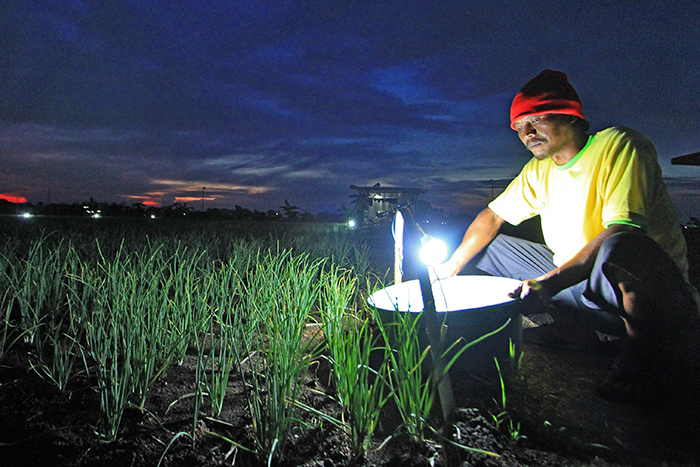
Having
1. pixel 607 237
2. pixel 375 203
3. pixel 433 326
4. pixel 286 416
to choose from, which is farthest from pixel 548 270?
pixel 375 203

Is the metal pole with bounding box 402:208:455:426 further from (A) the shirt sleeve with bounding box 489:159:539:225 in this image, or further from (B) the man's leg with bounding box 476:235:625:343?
(A) the shirt sleeve with bounding box 489:159:539:225

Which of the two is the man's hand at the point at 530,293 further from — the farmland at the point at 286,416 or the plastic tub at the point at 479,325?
the farmland at the point at 286,416

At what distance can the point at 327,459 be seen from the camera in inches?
38.7

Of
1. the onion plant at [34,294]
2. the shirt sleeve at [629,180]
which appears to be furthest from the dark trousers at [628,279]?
the onion plant at [34,294]

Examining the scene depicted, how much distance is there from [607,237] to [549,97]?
62cm

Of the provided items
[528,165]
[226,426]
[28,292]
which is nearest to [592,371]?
[528,165]

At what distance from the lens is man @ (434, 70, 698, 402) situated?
1361 millimetres

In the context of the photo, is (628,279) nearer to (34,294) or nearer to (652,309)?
(652,309)

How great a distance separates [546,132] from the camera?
5.40ft

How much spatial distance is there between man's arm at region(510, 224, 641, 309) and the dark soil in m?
0.32

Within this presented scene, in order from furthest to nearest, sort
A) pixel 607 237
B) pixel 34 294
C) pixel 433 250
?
pixel 34 294
pixel 607 237
pixel 433 250

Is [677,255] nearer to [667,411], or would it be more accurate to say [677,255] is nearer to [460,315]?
[667,411]

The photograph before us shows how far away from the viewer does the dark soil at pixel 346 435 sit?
95cm

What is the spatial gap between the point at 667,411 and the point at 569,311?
60 centimetres
